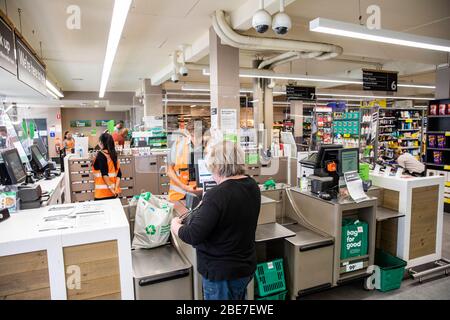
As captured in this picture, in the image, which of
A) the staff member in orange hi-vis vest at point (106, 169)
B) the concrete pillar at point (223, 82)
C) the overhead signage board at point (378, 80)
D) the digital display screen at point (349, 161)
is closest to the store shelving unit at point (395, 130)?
the overhead signage board at point (378, 80)

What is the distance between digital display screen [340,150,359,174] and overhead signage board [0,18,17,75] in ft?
11.3

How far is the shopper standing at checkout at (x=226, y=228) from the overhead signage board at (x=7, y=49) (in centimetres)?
235

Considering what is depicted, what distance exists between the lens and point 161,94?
11188mm

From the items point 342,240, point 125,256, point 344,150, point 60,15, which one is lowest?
point 342,240

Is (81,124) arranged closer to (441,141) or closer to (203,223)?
(441,141)

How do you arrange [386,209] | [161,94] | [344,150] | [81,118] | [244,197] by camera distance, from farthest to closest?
[81,118], [161,94], [386,209], [344,150], [244,197]

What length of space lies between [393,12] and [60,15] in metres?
5.37

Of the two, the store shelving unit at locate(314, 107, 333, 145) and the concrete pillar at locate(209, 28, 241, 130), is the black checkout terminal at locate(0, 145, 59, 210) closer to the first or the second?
the concrete pillar at locate(209, 28, 241, 130)

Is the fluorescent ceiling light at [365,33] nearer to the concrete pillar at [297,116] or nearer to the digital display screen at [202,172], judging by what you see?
the digital display screen at [202,172]

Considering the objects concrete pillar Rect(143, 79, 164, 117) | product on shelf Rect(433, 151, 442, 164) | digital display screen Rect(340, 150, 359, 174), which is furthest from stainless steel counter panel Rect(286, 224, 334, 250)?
concrete pillar Rect(143, 79, 164, 117)

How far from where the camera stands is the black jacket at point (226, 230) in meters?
1.79

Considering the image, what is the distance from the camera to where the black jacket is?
5.87 ft

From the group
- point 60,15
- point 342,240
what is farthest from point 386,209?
point 60,15

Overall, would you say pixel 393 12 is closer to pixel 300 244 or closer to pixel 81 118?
pixel 300 244
